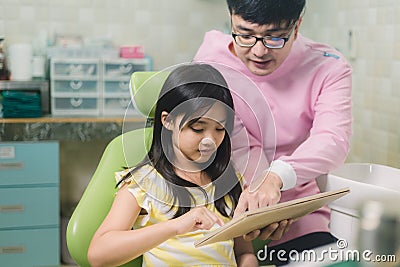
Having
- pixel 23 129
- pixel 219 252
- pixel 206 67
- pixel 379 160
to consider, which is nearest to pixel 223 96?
pixel 206 67

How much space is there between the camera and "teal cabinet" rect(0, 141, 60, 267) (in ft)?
8.98

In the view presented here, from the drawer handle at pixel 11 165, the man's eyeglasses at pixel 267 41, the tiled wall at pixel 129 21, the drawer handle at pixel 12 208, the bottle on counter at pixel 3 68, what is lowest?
the drawer handle at pixel 12 208

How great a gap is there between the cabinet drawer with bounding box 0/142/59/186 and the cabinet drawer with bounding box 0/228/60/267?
0.24 meters

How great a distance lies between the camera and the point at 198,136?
136 centimetres

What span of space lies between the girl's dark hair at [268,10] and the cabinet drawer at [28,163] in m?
1.53

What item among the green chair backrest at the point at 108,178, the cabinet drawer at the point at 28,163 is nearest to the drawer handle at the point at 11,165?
the cabinet drawer at the point at 28,163

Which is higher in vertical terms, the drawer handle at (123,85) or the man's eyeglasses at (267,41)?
the man's eyeglasses at (267,41)

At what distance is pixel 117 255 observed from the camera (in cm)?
134

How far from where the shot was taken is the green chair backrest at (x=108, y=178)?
145 centimetres

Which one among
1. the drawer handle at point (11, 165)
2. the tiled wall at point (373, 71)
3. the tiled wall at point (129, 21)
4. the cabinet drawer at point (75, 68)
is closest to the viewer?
the tiled wall at point (373, 71)

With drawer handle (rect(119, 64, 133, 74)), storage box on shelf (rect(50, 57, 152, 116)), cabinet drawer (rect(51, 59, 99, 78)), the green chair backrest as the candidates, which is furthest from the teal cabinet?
the green chair backrest

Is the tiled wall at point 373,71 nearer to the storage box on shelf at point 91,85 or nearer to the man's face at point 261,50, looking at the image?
the man's face at point 261,50

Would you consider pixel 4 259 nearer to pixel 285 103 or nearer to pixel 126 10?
pixel 126 10

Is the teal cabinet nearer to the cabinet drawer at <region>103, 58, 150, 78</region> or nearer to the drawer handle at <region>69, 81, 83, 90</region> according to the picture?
the drawer handle at <region>69, 81, 83, 90</region>
